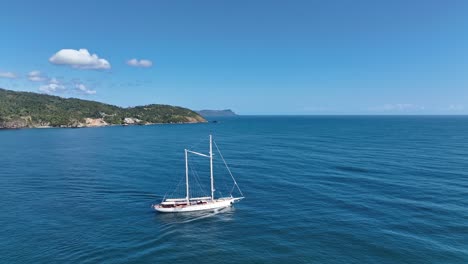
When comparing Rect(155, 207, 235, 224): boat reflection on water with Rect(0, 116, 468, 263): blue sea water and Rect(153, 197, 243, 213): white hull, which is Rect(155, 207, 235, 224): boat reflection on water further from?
Rect(153, 197, 243, 213): white hull

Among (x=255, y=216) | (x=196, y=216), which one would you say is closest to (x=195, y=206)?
(x=196, y=216)

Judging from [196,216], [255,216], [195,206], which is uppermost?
[195,206]

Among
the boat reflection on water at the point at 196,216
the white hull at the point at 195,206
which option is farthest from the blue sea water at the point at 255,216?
the white hull at the point at 195,206

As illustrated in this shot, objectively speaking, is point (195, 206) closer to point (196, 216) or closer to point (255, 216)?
point (196, 216)

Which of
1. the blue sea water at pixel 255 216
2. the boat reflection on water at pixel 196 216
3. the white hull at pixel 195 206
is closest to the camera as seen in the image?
the blue sea water at pixel 255 216

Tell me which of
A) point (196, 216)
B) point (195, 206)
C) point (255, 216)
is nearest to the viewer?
point (255, 216)

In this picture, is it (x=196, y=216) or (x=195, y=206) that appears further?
(x=195, y=206)

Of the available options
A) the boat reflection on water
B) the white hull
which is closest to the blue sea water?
the boat reflection on water

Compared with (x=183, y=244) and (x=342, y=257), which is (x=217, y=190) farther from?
(x=342, y=257)

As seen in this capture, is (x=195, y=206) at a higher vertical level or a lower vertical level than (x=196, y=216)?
higher

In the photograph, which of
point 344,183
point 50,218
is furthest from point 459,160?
point 50,218

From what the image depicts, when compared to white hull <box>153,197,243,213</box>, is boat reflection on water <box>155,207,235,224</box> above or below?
below

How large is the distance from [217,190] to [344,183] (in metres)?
36.4

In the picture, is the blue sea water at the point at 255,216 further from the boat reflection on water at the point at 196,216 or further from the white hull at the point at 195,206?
the white hull at the point at 195,206
